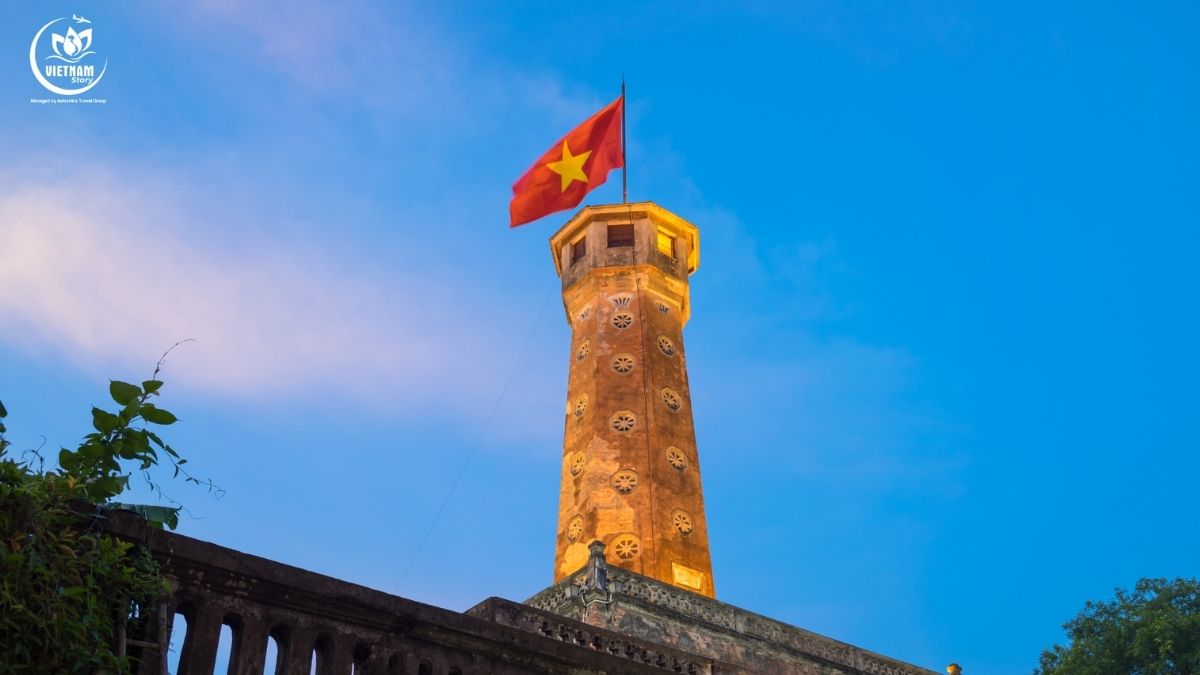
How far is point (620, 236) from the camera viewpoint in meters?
31.5

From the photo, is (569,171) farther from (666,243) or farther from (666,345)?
(666,345)

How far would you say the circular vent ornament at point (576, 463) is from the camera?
89.1 ft

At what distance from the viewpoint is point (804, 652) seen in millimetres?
21891

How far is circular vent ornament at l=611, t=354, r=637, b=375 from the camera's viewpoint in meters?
28.5

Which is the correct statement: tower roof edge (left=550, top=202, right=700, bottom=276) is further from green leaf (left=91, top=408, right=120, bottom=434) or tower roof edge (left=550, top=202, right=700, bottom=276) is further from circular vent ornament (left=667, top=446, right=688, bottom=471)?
green leaf (left=91, top=408, right=120, bottom=434)

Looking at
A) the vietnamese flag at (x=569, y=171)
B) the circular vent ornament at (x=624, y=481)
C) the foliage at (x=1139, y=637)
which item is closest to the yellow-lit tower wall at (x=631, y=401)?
the circular vent ornament at (x=624, y=481)

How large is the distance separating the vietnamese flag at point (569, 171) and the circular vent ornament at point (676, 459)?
22.5ft

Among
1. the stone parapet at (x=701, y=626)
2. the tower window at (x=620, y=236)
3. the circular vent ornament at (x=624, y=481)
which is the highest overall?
the tower window at (x=620, y=236)

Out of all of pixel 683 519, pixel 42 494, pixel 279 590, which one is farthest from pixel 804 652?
pixel 42 494

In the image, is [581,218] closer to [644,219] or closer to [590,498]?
[644,219]

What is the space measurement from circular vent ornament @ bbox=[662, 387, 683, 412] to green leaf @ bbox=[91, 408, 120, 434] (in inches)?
844

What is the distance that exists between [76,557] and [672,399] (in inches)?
878

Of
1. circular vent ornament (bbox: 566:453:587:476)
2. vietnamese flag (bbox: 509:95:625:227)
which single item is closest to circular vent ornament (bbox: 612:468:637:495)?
circular vent ornament (bbox: 566:453:587:476)

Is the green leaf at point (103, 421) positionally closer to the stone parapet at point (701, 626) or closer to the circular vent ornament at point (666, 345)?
the stone parapet at point (701, 626)
